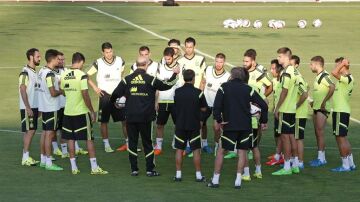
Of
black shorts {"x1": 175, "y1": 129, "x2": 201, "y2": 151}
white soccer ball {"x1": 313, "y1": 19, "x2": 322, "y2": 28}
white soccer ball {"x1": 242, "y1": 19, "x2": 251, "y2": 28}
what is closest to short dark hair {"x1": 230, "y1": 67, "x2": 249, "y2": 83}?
black shorts {"x1": 175, "y1": 129, "x2": 201, "y2": 151}

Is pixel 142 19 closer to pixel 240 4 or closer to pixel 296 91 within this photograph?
pixel 240 4

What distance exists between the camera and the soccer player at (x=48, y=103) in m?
19.3

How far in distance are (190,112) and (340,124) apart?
10.2 ft

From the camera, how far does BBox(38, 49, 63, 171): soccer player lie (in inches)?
760

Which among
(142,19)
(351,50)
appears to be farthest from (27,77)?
(142,19)

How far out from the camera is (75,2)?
66188 mm

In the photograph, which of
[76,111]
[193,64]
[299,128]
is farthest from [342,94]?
[76,111]

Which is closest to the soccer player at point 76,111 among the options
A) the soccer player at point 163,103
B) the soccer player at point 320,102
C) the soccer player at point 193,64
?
the soccer player at point 163,103

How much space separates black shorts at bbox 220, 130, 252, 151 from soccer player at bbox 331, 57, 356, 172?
2362 millimetres

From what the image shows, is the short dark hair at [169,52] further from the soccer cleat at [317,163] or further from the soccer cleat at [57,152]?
the soccer cleat at [317,163]

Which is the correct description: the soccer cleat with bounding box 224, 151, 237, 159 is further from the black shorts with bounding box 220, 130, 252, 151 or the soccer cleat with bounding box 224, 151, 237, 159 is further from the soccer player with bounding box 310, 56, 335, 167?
the black shorts with bounding box 220, 130, 252, 151

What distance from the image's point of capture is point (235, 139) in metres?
17.8

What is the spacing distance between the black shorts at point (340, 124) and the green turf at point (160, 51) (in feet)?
2.57

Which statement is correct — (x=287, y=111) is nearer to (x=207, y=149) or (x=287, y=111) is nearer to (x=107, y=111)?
(x=207, y=149)
